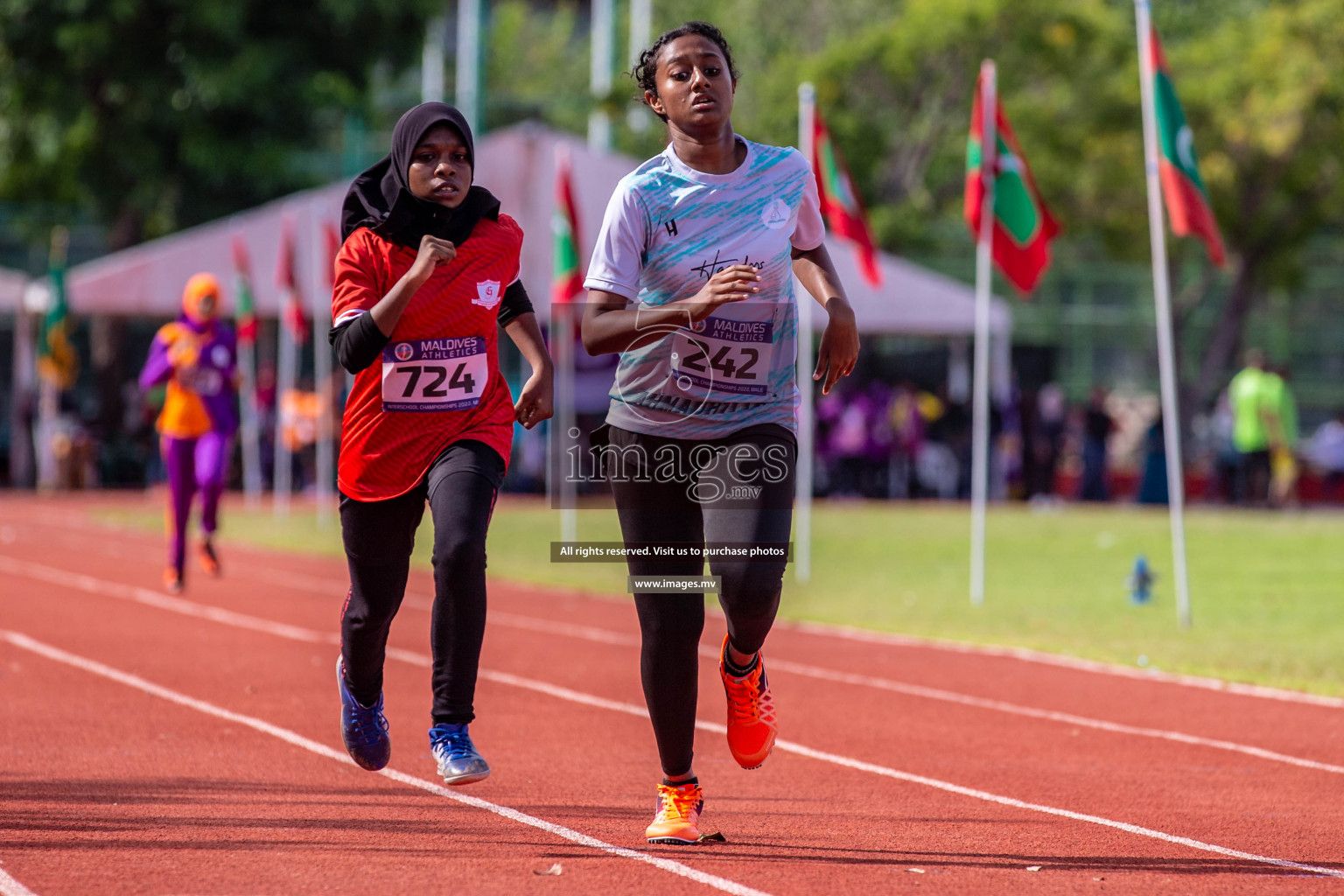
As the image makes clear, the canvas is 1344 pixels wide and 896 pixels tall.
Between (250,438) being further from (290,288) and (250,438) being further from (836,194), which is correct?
(836,194)

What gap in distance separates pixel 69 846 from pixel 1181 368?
3850 centimetres

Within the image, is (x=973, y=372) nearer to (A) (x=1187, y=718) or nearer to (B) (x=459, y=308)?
(A) (x=1187, y=718)

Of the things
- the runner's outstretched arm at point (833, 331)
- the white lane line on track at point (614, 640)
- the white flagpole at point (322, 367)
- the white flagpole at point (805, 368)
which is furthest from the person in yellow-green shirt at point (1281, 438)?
the runner's outstretched arm at point (833, 331)

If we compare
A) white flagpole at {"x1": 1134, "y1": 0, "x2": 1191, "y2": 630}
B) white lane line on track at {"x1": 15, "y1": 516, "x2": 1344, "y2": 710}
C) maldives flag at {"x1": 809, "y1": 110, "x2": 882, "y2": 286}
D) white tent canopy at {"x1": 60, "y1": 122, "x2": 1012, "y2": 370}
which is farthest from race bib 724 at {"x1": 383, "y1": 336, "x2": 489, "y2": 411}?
white tent canopy at {"x1": 60, "y1": 122, "x2": 1012, "y2": 370}

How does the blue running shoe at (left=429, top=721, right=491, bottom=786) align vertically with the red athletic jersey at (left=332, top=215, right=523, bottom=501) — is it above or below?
below

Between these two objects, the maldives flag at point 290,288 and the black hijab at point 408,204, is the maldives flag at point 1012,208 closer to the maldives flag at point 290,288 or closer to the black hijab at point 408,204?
the black hijab at point 408,204

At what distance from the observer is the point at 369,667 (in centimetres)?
556

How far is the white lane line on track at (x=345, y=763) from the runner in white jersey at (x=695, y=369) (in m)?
0.22

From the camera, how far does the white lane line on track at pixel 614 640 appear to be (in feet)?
25.0

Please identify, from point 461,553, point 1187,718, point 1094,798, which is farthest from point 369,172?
point 1187,718

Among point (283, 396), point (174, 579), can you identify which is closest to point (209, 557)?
point (174, 579)

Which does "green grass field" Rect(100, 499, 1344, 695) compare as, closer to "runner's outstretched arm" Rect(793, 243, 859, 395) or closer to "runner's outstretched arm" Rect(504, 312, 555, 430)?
"runner's outstretched arm" Rect(504, 312, 555, 430)

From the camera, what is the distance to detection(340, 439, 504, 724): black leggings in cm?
525

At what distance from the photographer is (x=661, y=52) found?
5.05 m
